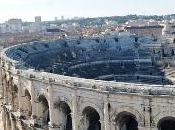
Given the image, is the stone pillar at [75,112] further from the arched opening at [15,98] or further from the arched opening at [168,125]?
the arched opening at [15,98]

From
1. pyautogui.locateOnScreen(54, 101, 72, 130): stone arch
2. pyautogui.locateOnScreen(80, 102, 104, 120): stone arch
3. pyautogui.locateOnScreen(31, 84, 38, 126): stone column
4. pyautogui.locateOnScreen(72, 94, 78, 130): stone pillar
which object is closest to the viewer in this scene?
pyautogui.locateOnScreen(80, 102, 104, 120): stone arch

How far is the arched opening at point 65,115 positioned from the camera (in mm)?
35188

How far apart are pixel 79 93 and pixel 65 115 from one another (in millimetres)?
4786

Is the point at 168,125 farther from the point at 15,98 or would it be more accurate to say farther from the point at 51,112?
the point at 15,98

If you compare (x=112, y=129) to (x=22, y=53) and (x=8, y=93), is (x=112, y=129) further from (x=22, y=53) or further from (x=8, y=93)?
(x=22, y=53)

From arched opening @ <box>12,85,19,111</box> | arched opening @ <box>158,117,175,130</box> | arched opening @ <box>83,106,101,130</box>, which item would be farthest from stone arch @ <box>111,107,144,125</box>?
arched opening @ <box>12,85,19,111</box>

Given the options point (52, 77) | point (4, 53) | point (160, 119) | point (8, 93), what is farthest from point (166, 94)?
point (4, 53)

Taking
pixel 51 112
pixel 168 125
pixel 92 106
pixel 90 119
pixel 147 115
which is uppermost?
pixel 92 106

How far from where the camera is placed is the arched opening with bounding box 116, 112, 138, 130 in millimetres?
30297

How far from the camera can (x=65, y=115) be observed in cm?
3594

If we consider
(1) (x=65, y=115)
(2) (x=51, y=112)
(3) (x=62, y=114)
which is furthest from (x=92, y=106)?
(1) (x=65, y=115)

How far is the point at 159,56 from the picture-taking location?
7506 centimetres

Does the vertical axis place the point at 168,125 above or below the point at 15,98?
below

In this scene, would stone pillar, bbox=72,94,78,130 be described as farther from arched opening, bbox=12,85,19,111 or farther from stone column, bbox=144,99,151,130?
arched opening, bbox=12,85,19,111
